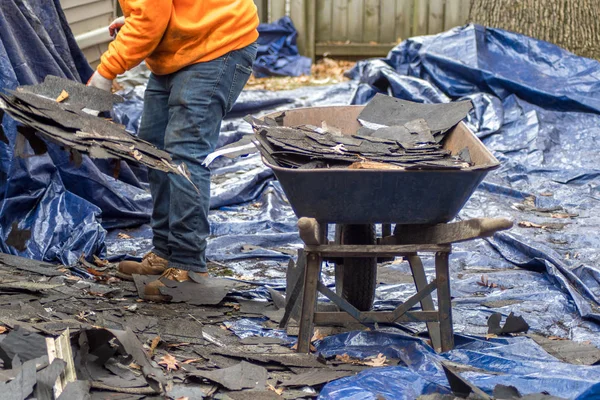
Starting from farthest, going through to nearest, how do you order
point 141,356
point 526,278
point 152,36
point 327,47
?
point 327,47
point 526,278
point 152,36
point 141,356

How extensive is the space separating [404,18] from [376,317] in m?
8.52

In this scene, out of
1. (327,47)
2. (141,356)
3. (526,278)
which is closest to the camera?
(141,356)

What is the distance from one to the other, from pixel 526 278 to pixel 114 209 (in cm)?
275

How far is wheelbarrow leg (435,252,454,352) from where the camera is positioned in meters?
3.46

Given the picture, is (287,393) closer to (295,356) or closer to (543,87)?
(295,356)

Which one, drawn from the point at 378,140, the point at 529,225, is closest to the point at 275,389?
the point at 378,140

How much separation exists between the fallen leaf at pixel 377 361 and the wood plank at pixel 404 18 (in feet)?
28.1

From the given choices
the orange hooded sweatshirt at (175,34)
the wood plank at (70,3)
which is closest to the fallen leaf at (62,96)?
the orange hooded sweatshirt at (175,34)

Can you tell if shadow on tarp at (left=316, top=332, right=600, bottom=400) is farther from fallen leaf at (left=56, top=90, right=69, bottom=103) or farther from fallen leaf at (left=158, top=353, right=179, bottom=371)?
fallen leaf at (left=56, top=90, right=69, bottom=103)

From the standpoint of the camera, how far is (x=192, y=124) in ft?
13.4

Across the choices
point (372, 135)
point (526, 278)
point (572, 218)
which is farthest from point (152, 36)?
point (572, 218)

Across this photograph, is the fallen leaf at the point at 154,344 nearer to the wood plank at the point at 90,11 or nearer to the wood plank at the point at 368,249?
the wood plank at the point at 368,249

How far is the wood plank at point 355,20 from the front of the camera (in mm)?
11359

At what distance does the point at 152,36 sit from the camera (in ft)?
12.8
